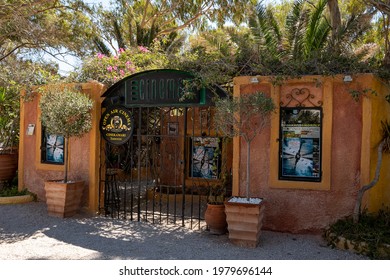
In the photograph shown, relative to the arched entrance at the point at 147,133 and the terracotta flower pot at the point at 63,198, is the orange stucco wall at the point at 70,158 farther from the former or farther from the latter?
the terracotta flower pot at the point at 63,198

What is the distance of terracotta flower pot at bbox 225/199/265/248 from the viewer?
219 inches

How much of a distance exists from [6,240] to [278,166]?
185 inches

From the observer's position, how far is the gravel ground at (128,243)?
17.2 ft

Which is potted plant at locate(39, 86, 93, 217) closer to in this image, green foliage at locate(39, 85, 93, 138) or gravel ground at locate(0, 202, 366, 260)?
green foliage at locate(39, 85, 93, 138)

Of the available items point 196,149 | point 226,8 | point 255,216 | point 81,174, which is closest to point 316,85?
point 255,216

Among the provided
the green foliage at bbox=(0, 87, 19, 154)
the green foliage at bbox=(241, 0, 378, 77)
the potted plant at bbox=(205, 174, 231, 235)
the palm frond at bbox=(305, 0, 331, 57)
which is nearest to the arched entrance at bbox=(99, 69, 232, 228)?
the potted plant at bbox=(205, 174, 231, 235)

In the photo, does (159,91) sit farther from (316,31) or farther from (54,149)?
(316,31)

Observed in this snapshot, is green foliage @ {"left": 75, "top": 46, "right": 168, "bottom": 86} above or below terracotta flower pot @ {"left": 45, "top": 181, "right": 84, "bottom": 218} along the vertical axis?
above

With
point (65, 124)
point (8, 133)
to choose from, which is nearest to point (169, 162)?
point (65, 124)

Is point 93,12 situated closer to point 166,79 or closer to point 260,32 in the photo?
point 260,32

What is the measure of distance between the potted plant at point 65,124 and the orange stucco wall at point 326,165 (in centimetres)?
336

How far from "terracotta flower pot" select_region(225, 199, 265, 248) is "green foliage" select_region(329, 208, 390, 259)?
127 cm

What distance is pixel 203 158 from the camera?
9.72 metres

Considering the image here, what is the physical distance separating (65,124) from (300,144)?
174 inches
